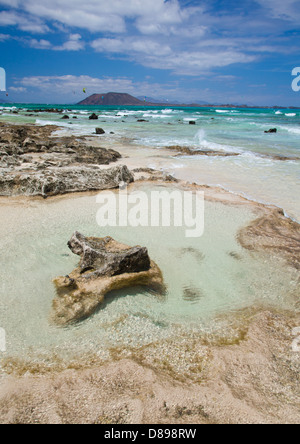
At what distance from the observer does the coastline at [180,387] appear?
78.6 inches

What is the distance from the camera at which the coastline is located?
6.55ft

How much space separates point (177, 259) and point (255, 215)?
2619 mm

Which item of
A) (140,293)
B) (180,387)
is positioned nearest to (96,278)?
(140,293)

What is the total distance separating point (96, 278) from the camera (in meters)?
3.36

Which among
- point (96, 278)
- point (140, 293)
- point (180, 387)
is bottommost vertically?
point (180, 387)

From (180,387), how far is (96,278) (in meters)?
1.60

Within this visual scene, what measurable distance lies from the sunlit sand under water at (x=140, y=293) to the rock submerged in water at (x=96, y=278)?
0.11 meters

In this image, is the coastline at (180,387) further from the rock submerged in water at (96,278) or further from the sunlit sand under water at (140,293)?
the rock submerged in water at (96,278)

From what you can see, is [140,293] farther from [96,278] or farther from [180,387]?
[180,387]

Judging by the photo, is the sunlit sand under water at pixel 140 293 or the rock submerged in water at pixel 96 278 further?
the rock submerged in water at pixel 96 278

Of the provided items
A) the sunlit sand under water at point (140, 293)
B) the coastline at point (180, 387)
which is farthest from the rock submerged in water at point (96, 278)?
the coastline at point (180, 387)

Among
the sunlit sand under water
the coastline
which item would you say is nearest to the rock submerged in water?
the sunlit sand under water

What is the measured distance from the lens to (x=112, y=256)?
139 inches

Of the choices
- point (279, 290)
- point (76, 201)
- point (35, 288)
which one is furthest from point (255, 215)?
point (35, 288)
